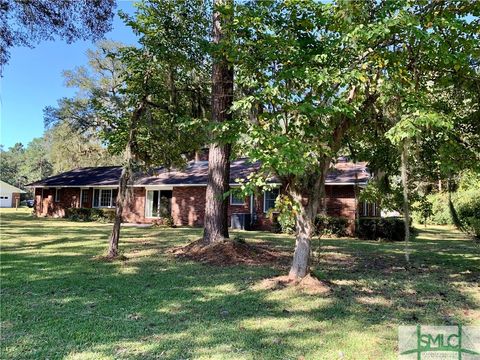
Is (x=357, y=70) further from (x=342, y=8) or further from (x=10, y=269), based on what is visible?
(x=10, y=269)

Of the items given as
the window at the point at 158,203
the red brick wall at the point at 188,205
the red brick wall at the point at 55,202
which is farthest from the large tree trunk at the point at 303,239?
the red brick wall at the point at 55,202

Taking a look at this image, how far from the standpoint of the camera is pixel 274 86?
6004 mm

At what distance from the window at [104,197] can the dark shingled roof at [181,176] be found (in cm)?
76

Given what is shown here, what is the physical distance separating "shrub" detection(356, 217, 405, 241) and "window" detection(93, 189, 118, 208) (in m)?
17.2

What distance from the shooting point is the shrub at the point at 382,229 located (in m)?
17.3

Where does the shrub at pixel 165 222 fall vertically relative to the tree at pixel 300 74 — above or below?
below

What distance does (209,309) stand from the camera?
18.7 ft

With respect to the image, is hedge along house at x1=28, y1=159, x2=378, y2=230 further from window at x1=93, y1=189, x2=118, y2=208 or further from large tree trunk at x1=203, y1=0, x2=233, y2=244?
large tree trunk at x1=203, y1=0, x2=233, y2=244

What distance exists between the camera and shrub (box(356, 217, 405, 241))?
56.7ft

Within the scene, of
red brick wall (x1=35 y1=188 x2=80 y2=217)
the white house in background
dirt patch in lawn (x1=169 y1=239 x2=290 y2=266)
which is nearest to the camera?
dirt patch in lawn (x1=169 y1=239 x2=290 y2=266)

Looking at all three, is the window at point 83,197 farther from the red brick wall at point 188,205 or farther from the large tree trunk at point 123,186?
the large tree trunk at point 123,186

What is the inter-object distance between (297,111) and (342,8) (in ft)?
5.16

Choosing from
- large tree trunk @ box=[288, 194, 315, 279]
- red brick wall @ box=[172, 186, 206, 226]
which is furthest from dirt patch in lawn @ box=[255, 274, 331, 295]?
red brick wall @ box=[172, 186, 206, 226]

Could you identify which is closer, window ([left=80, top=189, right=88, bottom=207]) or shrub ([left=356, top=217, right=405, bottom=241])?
shrub ([left=356, top=217, right=405, bottom=241])
